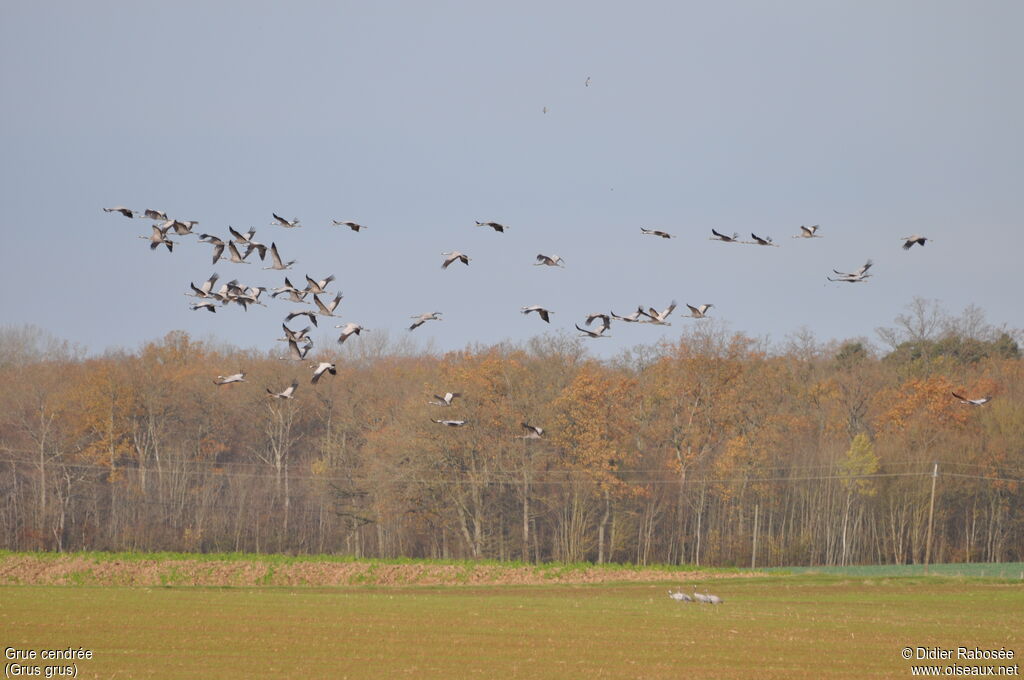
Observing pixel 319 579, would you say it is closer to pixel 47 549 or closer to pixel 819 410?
pixel 47 549

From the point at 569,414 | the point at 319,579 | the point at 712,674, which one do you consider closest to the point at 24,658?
the point at 712,674

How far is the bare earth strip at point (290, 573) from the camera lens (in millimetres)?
61000

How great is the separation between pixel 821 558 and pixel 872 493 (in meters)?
6.96

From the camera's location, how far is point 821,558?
8200 centimetres

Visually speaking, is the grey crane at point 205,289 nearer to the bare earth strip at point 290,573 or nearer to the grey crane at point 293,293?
the grey crane at point 293,293

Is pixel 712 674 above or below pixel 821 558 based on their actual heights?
above

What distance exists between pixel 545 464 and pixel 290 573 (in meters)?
20.4

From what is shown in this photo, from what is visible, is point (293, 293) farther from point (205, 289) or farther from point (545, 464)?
point (545, 464)

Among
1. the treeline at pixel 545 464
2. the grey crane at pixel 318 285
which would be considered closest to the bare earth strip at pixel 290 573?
the treeline at pixel 545 464

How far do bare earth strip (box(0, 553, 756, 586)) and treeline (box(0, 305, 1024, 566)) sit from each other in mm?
9764

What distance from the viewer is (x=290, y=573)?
63438 mm

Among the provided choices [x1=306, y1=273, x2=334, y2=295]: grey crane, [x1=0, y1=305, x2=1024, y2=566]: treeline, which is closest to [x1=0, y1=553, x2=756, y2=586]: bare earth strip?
[x1=0, y1=305, x2=1024, y2=566]: treeline

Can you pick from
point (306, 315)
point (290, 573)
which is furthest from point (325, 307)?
point (290, 573)

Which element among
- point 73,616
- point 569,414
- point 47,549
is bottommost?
point 47,549
